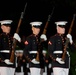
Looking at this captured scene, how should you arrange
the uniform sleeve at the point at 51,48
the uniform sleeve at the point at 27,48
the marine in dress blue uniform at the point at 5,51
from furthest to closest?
the uniform sleeve at the point at 27,48 → the marine in dress blue uniform at the point at 5,51 → the uniform sleeve at the point at 51,48

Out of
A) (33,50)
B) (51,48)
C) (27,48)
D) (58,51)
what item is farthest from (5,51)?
(58,51)

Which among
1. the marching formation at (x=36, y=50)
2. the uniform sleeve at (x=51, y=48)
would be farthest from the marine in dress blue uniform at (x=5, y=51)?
the uniform sleeve at (x=51, y=48)

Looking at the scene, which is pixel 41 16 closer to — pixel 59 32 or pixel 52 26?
pixel 52 26

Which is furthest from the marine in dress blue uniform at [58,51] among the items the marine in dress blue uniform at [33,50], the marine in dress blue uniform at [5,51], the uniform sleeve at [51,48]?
the marine in dress blue uniform at [5,51]

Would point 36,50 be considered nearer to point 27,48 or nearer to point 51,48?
point 27,48

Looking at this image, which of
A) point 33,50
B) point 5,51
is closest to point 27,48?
point 33,50

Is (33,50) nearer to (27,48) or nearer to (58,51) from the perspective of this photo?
(27,48)

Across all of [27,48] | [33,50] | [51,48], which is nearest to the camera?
[51,48]

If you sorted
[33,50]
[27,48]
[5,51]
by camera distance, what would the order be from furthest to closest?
[33,50] → [27,48] → [5,51]

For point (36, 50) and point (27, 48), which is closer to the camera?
point (27, 48)

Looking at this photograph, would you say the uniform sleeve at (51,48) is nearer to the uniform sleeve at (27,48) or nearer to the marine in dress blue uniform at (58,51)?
the marine in dress blue uniform at (58,51)

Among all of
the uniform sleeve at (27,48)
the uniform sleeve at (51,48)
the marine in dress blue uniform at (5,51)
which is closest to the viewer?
the uniform sleeve at (51,48)

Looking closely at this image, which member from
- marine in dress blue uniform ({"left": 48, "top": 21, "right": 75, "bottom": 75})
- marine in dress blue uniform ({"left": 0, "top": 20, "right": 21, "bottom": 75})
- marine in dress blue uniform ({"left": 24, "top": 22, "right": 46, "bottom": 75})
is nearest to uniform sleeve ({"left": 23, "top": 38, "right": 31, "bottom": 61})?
marine in dress blue uniform ({"left": 24, "top": 22, "right": 46, "bottom": 75})

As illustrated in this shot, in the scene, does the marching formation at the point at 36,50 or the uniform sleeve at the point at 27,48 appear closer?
the marching formation at the point at 36,50
